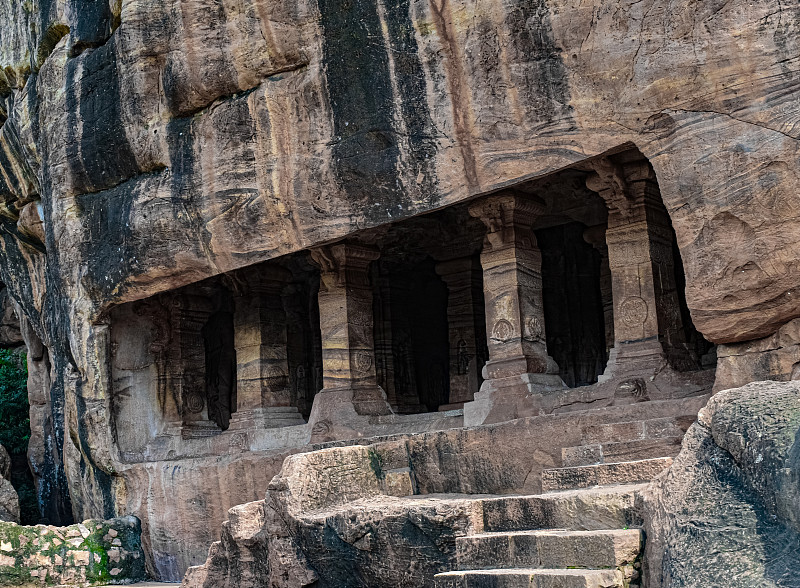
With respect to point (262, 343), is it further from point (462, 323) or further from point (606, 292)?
point (606, 292)

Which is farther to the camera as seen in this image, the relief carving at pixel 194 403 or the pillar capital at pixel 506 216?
the relief carving at pixel 194 403

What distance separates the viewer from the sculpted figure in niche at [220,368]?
14.9 meters

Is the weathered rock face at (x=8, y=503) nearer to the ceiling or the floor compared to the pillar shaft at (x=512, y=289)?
nearer to the floor

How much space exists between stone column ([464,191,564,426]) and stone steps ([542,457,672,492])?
306cm

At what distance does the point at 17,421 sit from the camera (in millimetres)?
15484

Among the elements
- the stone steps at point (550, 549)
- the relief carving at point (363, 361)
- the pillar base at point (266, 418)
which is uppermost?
the relief carving at point (363, 361)

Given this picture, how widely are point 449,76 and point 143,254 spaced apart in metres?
4.02

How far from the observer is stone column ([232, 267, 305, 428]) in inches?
488

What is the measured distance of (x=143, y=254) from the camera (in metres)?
11.2

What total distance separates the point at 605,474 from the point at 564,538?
93cm

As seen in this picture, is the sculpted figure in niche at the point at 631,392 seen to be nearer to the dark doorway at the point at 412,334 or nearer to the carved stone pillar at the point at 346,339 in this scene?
the carved stone pillar at the point at 346,339

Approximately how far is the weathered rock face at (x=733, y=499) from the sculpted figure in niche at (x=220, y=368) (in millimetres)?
10297

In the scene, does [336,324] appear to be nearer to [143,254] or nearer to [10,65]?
[143,254]

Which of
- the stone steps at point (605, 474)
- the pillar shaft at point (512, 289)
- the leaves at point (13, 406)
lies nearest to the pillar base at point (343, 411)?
the pillar shaft at point (512, 289)
